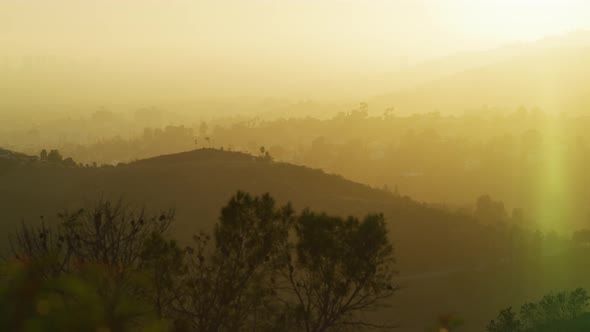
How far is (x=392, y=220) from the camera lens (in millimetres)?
39875

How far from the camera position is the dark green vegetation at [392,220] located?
28.4 metres

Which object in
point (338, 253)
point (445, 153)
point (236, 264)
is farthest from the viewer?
point (445, 153)

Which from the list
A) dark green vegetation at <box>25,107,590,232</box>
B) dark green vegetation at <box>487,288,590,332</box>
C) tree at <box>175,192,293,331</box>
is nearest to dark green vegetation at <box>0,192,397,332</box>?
tree at <box>175,192,293,331</box>

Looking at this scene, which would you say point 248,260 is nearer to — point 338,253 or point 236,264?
point 236,264

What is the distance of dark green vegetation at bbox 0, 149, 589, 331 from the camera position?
28.4 metres

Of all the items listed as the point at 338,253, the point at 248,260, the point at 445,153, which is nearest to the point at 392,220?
the point at 338,253

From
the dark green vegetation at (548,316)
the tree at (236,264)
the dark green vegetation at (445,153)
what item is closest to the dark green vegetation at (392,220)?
the dark green vegetation at (548,316)

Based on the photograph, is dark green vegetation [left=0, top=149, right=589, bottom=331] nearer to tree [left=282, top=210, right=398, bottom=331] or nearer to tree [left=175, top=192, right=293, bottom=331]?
tree [left=282, top=210, right=398, bottom=331]

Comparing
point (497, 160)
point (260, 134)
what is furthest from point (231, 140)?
point (497, 160)

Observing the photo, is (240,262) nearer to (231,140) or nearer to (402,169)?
(402,169)

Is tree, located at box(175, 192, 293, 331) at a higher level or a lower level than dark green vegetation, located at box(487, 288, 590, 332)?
higher

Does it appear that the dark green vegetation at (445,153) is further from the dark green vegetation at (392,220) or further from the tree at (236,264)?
the tree at (236,264)

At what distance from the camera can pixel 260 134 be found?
134m

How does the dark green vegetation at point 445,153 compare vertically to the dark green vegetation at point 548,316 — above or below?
above
